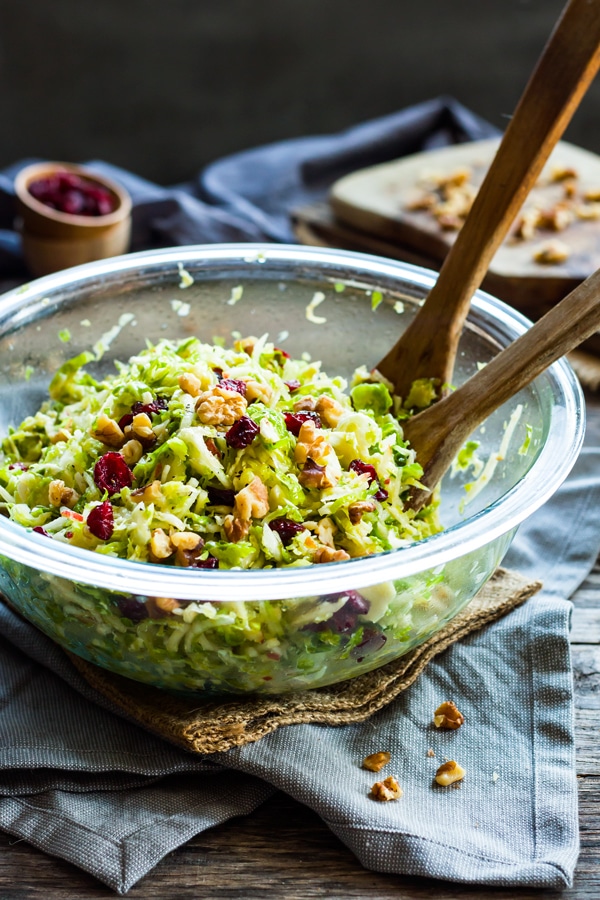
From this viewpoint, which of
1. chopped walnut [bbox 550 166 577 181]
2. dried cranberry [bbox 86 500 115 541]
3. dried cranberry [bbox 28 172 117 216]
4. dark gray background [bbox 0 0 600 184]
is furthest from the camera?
dark gray background [bbox 0 0 600 184]

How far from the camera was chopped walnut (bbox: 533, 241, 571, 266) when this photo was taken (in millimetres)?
3875

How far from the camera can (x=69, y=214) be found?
4094 mm

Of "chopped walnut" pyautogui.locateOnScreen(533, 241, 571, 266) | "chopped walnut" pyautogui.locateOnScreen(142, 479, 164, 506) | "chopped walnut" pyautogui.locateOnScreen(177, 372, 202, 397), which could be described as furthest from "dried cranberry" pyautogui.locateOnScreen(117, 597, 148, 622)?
"chopped walnut" pyautogui.locateOnScreen(533, 241, 571, 266)

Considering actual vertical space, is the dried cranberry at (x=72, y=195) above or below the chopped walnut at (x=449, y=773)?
above

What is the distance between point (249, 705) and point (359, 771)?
0.27m

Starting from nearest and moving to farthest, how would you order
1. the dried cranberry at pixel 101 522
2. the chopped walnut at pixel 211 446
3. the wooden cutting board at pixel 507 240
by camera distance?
the dried cranberry at pixel 101 522 → the chopped walnut at pixel 211 446 → the wooden cutting board at pixel 507 240

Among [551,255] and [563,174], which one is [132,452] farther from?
[563,174]

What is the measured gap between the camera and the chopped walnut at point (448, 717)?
2.25 metres

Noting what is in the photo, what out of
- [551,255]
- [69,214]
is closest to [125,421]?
[69,214]

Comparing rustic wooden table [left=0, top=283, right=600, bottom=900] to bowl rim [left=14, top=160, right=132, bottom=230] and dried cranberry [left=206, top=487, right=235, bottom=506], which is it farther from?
bowl rim [left=14, top=160, right=132, bottom=230]

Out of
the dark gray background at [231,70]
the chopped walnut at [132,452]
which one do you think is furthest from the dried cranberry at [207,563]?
the dark gray background at [231,70]

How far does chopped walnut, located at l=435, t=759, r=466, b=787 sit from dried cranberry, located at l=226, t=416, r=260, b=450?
80 cm

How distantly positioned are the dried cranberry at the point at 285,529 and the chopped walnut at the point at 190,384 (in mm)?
395

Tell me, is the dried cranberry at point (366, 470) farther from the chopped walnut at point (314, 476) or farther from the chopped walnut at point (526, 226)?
the chopped walnut at point (526, 226)
